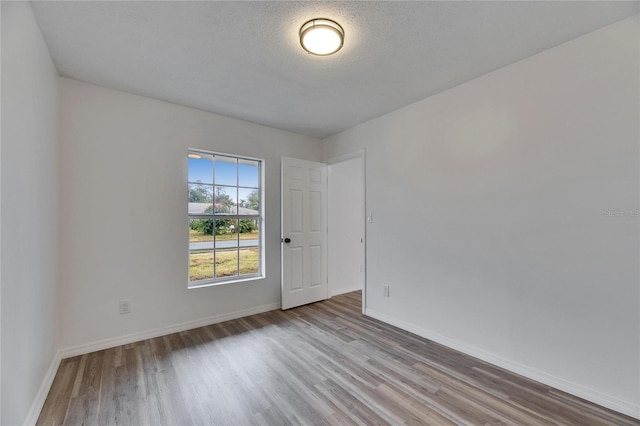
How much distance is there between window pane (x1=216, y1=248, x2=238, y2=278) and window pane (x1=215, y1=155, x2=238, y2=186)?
86cm

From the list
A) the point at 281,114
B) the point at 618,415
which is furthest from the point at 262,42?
the point at 618,415

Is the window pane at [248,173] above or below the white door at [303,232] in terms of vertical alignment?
above

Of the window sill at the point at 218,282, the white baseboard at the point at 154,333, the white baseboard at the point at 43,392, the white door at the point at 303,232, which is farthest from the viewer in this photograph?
the white door at the point at 303,232

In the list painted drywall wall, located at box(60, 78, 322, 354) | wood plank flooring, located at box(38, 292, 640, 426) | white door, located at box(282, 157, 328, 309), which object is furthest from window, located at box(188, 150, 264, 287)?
wood plank flooring, located at box(38, 292, 640, 426)

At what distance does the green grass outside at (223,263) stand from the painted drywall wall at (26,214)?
1.24 meters

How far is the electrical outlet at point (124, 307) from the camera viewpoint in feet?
8.76

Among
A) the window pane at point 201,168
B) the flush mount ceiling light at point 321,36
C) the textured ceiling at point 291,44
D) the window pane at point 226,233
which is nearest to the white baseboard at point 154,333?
the window pane at point 226,233

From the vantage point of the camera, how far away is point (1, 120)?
1.31m

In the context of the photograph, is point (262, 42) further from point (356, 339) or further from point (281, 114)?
point (356, 339)

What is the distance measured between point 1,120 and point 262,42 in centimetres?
150

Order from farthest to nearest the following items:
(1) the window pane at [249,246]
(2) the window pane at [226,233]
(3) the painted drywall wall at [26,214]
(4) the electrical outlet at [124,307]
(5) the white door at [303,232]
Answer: (5) the white door at [303,232] < (1) the window pane at [249,246] < (2) the window pane at [226,233] < (4) the electrical outlet at [124,307] < (3) the painted drywall wall at [26,214]

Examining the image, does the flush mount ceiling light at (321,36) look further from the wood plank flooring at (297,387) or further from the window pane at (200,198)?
the wood plank flooring at (297,387)

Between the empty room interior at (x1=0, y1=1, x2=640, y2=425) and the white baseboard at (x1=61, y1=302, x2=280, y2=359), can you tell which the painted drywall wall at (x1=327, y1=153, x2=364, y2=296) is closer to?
the empty room interior at (x1=0, y1=1, x2=640, y2=425)

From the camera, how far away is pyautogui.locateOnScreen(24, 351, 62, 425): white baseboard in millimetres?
1607
